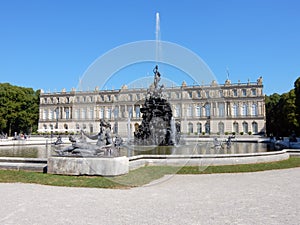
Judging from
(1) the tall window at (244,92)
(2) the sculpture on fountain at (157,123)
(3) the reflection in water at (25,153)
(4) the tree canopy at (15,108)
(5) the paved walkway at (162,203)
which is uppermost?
(1) the tall window at (244,92)

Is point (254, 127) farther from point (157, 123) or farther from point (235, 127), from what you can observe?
point (157, 123)

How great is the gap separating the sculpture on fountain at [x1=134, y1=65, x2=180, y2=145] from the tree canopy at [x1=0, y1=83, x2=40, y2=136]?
1758 inches

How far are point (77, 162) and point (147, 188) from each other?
2.71m

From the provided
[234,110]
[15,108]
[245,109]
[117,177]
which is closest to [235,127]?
[234,110]

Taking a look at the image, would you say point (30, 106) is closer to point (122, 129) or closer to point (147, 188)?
point (122, 129)

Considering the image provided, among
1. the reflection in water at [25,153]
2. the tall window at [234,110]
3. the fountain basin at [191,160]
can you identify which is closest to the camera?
the fountain basin at [191,160]

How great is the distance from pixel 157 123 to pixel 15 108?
48.1 meters

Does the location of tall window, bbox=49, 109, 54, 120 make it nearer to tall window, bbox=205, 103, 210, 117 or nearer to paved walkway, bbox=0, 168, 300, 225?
tall window, bbox=205, 103, 210, 117

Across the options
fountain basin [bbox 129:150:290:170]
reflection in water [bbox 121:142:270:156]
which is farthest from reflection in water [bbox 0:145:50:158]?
fountain basin [bbox 129:150:290:170]

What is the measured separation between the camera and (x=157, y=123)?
22.6m

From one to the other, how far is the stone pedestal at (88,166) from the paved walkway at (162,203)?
4.09 feet

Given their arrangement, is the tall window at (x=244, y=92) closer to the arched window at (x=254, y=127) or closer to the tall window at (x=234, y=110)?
the tall window at (x=234, y=110)

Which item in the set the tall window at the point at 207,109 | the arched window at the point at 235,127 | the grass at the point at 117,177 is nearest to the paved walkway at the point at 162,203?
the grass at the point at 117,177

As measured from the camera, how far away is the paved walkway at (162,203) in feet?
15.7
